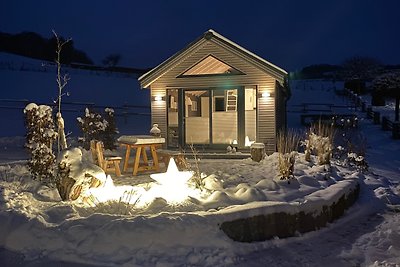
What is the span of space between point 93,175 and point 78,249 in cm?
196

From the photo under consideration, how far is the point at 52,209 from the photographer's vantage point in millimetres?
6176

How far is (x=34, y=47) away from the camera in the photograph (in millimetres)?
52781

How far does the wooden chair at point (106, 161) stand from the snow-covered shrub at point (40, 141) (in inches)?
39.3

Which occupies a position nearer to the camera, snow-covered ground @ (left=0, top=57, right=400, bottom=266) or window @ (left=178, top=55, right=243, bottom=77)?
snow-covered ground @ (left=0, top=57, right=400, bottom=266)

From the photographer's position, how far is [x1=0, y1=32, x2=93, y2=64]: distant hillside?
4948cm

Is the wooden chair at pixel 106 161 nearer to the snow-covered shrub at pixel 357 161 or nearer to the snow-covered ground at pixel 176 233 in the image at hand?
the snow-covered ground at pixel 176 233

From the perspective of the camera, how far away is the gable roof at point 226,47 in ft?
41.7

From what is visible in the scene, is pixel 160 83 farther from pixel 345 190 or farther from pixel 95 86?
pixel 95 86

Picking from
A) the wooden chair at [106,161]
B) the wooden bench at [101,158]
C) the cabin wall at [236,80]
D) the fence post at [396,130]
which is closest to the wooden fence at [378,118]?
the fence post at [396,130]

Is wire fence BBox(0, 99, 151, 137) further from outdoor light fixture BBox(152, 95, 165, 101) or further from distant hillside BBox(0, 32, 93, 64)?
distant hillside BBox(0, 32, 93, 64)

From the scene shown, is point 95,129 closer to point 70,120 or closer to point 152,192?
point 152,192

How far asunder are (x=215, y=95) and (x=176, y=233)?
29.0ft

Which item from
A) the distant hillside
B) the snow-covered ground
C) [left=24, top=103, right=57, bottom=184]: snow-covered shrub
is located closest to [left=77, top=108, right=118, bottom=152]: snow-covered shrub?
[left=24, top=103, right=57, bottom=184]: snow-covered shrub

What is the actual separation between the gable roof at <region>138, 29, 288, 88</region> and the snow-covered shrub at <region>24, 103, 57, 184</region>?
576 cm
